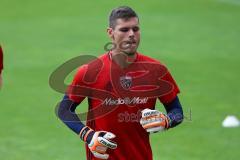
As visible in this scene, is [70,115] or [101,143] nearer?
[101,143]

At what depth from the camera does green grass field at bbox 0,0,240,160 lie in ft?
35.8

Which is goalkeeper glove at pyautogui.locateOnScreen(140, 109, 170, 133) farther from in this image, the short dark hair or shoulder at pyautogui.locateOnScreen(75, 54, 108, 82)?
the short dark hair

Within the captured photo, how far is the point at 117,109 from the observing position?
647 cm

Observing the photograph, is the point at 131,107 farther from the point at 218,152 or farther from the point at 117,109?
the point at 218,152

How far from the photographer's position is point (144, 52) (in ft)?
58.2

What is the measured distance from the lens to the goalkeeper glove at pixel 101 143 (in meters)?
6.25

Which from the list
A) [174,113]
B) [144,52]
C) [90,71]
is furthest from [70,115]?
[144,52]

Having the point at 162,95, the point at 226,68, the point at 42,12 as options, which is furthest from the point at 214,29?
the point at 162,95

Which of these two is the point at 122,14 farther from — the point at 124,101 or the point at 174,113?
the point at 174,113

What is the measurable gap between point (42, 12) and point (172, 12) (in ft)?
15.9

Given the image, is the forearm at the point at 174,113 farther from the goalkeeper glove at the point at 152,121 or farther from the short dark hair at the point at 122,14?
the short dark hair at the point at 122,14


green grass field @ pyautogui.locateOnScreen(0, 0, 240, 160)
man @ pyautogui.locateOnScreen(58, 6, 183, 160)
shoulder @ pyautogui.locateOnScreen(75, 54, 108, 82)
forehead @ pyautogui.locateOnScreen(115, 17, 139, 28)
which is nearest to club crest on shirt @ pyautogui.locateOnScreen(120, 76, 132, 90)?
man @ pyautogui.locateOnScreen(58, 6, 183, 160)

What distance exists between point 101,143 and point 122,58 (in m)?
0.90

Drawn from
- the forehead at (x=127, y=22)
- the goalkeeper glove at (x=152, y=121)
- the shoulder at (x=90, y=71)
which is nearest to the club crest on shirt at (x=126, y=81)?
the shoulder at (x=90, y=71)
